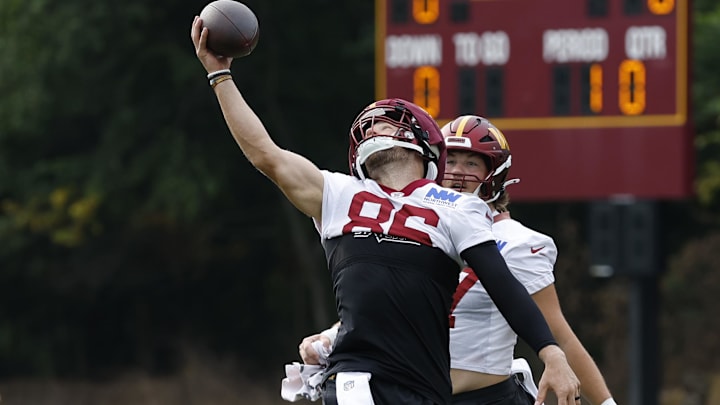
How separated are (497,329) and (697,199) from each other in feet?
51.1

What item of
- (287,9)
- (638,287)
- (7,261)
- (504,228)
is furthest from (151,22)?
(504,228)

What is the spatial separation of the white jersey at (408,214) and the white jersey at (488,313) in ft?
2.80

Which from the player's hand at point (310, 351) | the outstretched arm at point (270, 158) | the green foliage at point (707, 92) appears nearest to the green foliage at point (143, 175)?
the green foliage at point (707, 92)

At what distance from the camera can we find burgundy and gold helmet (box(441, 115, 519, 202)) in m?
5.38

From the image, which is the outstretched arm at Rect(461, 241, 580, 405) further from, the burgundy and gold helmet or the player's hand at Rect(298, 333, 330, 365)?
the burgundy and gold helmet

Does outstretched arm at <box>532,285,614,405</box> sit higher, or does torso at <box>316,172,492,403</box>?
torso at <box>316,172,492,403</box>

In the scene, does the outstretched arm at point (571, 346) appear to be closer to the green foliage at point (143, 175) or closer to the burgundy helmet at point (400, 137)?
the burgundy helmet at point (400, 137)

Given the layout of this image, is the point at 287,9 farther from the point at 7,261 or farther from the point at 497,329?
the point at 497,329

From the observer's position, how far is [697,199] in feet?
66.7

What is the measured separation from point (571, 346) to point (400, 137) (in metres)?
1.20

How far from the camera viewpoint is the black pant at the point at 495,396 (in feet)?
17.1

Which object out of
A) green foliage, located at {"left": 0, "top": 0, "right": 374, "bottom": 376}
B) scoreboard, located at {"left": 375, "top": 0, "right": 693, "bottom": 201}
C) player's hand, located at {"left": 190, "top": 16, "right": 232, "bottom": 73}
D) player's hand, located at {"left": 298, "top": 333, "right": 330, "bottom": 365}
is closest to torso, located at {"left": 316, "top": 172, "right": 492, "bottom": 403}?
player's hand, located at {"left": 298, "top": 333, "right": 330, "bottom": 365}

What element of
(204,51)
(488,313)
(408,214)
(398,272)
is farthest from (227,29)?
(488,313)

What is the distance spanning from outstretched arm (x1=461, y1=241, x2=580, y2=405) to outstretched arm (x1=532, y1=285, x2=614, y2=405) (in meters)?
0.94
